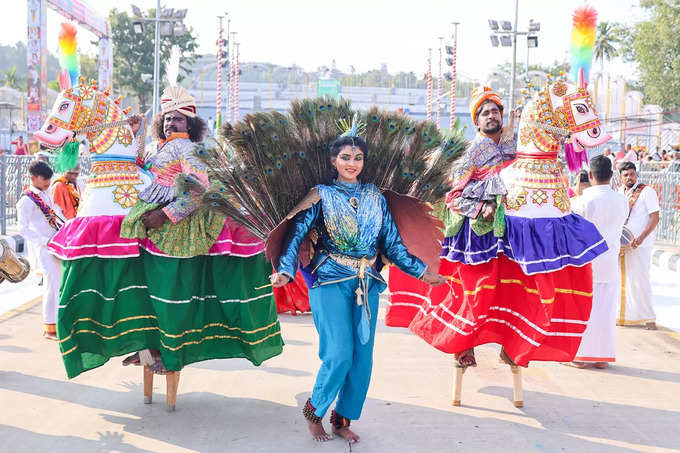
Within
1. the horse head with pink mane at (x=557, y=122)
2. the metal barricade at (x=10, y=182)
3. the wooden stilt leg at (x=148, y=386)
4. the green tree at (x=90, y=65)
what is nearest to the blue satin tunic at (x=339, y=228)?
the horse head with pink mane at (x=557, y=122)

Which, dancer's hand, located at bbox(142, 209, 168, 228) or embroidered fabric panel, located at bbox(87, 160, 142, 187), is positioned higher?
embroidered fabric panel, located at bbox(87, 160, 142, 187)

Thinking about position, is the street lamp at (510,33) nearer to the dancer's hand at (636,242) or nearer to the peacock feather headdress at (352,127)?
the dancer's hand at (636,242)

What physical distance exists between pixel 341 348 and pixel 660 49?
36.2 m

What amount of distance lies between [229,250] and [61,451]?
1550mm

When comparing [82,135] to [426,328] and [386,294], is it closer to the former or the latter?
[426,328]

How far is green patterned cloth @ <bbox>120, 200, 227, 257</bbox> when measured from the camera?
4754 mm

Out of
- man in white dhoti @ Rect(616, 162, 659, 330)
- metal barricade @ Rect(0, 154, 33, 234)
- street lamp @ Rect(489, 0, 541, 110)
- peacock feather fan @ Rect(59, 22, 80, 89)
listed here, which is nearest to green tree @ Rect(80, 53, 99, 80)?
street lamp @ Rect(489, 0, 541, 110)

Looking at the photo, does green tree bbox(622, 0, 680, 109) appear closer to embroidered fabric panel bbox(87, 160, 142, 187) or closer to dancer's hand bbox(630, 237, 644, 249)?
dancer's hand bbox(630, 237, 644, 249)

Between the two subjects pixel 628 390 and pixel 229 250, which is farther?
pixel 628 390

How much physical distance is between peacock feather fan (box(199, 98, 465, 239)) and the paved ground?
135cm

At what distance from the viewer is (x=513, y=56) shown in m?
30.8

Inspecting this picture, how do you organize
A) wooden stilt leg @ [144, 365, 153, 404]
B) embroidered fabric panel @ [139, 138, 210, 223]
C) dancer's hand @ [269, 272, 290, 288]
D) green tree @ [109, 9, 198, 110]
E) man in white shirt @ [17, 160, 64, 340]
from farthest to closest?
green tree @ [109, 9, 198, 110]
man in white shirt @ [17, 160, 64, 340]
wooden stilt leg @ [144, 365, 153, 404]
embroidered fabric panel @ [139, 138, 210, 223]
dancer's hand @ [269, 272, 290, 288]

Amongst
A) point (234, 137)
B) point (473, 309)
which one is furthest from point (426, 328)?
point (234, 137)

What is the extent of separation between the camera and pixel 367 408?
5.15 meters
